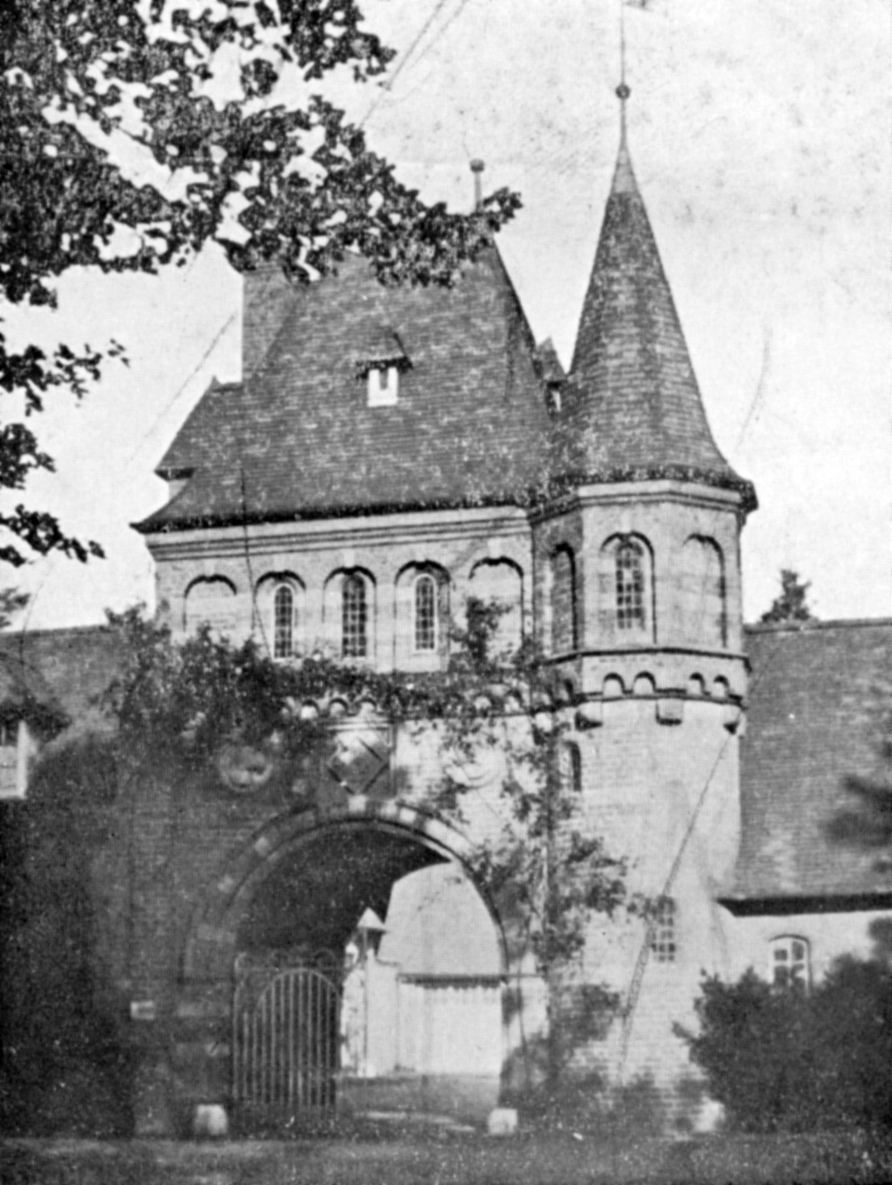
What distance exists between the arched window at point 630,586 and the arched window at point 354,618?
4.31m

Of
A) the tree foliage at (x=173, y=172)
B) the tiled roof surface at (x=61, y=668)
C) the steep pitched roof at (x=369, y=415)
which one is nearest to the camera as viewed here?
the tree foliage at (x=173, y=172)

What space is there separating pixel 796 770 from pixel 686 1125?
19.0 feet

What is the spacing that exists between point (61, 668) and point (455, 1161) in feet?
43.6

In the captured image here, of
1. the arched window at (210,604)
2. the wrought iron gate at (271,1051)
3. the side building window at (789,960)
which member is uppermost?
the arched window at (210,604)

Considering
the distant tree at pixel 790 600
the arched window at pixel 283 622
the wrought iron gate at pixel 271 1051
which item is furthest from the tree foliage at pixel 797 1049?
Result: the distant tree at pixel 790 600

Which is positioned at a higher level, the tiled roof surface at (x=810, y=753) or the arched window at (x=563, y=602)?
the arched window at (x=563, y=602)

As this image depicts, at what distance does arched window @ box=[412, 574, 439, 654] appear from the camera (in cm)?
3131

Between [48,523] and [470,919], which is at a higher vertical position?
[48,523]

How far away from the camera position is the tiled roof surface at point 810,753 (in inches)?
1145

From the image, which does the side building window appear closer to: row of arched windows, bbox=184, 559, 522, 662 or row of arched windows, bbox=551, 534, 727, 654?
row of arched windows, bbox=551, 534, 727, 654

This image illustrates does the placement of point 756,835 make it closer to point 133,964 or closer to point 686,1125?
point 686,1125

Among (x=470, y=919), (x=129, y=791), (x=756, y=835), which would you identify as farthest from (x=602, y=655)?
(x=470, y=919)

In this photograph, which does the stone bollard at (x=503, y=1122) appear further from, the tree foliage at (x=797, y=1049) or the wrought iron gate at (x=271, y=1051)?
the wrought iron gate at (x=271, y=1051)

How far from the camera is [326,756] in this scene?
31016 millimetres
